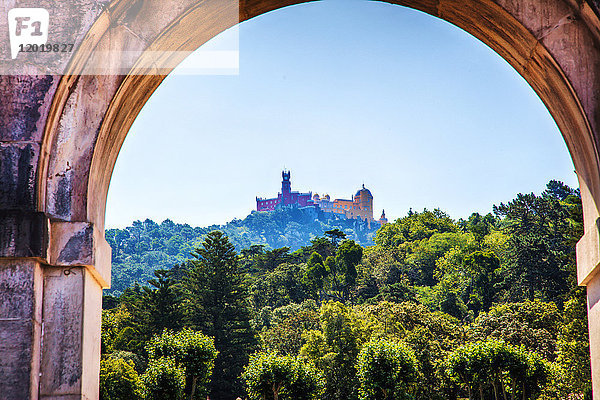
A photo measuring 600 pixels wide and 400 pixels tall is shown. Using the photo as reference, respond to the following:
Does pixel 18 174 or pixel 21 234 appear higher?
pixel 18 174


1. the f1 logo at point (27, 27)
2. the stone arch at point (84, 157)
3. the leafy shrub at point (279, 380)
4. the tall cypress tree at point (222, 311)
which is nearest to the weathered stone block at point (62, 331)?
the stone arch at point (84, 157)

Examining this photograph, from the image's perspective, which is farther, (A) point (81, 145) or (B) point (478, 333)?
(B) point (478, 333)

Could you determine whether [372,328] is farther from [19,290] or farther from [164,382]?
[19,290]

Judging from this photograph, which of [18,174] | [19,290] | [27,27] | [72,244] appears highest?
[27,27]

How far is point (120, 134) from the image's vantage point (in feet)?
15.9

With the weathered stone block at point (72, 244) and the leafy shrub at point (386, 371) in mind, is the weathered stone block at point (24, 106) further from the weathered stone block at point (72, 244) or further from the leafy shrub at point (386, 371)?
the leafy shrub at point (386, 371)

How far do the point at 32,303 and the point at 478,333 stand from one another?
33.8 meters

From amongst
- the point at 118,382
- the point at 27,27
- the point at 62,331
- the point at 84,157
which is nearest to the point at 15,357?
the point at 62,331

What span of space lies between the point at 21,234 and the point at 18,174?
36 centimetres

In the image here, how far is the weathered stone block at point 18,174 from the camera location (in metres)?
3.96

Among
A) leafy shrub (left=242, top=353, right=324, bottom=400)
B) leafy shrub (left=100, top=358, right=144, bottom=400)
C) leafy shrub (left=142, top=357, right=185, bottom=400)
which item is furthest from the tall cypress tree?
leafy shrub (left=242, top=353, right=324, bottom=400)

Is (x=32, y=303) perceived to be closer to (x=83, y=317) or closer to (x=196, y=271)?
(x=83, y=317)

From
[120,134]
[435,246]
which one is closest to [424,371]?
[120,134]

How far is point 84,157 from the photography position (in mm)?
4199
